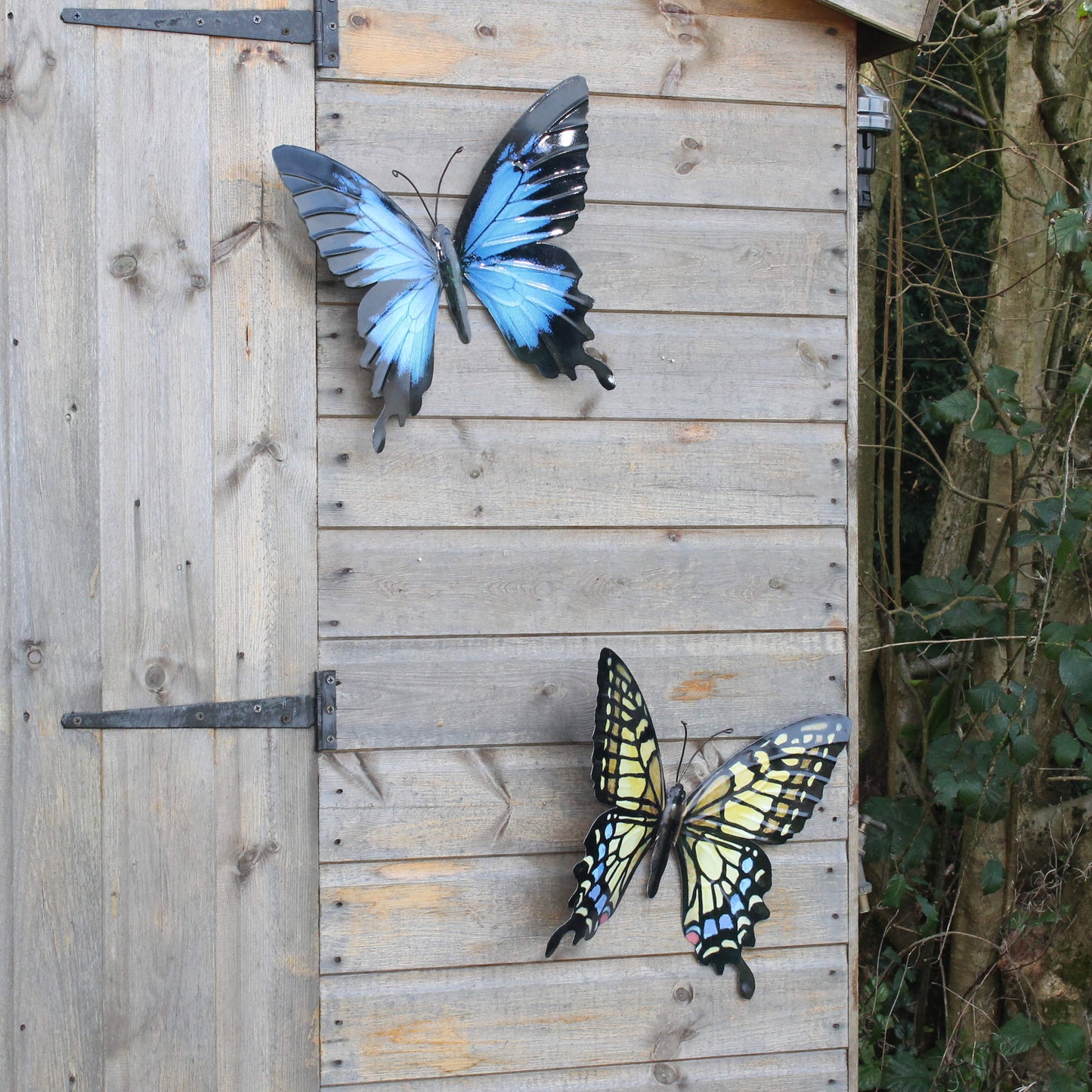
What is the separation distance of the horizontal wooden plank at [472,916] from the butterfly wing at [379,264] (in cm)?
68

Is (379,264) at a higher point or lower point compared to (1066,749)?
higher

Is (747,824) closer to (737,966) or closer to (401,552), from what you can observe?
(737,966)

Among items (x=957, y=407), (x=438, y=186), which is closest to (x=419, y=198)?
(x=438, y=186)

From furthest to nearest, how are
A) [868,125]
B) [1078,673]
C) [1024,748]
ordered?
[1024,748]
[1078,673]
[868,125]

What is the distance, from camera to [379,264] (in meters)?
1.59

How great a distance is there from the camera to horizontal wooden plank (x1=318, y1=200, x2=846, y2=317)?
175cm

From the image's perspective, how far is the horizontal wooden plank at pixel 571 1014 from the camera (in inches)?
65.8

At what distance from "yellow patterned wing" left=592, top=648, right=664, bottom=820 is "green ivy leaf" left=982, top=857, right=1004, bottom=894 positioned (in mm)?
1216

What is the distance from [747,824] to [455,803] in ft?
1.53

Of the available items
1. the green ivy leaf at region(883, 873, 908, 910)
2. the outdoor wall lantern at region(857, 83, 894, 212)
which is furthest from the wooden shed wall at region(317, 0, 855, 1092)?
the green ivy leaf at region(883, 873, 908, 910)

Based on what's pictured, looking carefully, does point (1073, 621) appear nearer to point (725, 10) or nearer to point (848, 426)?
point (848, 426)

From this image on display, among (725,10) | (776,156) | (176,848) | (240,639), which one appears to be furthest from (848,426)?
(176,848)

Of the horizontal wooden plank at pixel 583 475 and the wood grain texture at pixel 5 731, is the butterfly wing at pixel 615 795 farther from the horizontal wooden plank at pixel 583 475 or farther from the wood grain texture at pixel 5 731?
the wood grain texture at pixel 5 731

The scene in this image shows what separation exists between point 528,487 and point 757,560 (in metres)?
0.40
